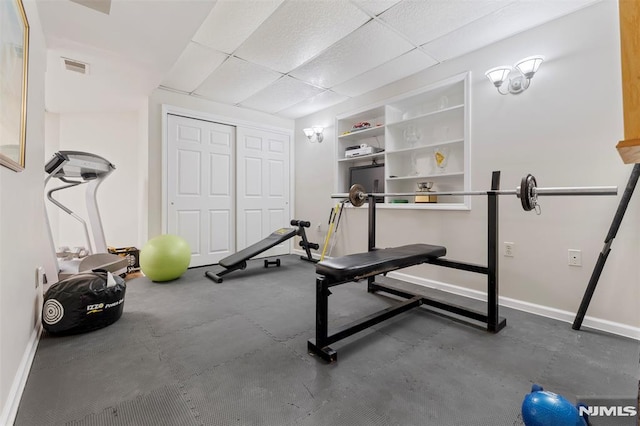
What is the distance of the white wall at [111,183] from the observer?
14.5 feet

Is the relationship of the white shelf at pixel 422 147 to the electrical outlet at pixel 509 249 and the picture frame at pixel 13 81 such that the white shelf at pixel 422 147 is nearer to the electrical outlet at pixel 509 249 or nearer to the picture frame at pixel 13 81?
the electrical outlet at pixel 509 249

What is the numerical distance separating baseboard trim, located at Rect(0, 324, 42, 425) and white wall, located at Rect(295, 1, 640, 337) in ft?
11.1

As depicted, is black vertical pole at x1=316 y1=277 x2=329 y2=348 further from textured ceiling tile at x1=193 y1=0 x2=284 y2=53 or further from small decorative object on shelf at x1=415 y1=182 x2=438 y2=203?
textured ceiling tile at x1=193 y1=0 x2=284 y2=53

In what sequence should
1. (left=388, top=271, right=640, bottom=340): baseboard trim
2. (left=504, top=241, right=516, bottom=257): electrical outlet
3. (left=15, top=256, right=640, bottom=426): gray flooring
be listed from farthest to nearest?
1. (left=504, top=241, right=516, bottom=257): electrical outlet
2. (left=388, top=271, right=640, bottom=340): baseboard trim
3. (left=15, top=256, right=640, bottom=426): gray flooring

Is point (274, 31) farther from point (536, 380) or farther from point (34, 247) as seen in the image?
point (536, 380)

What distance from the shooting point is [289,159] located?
5.34 metres

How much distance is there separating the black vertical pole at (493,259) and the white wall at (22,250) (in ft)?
9.26

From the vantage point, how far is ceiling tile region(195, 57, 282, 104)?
333 cm

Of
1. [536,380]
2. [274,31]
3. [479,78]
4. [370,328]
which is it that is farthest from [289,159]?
[536,380]

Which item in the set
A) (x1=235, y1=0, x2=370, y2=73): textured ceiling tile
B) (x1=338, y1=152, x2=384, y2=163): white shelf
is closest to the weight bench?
(x1=338, y1=152, x2=384, y2=163): white shelf

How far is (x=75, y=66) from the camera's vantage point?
295 cm

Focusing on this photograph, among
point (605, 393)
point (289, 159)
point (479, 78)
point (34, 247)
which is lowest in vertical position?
point (605, 393)

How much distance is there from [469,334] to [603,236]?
4.29 ft

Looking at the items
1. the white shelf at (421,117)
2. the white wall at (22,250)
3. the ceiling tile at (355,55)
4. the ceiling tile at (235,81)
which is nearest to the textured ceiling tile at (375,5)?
the ceiling tile at (355,55)
